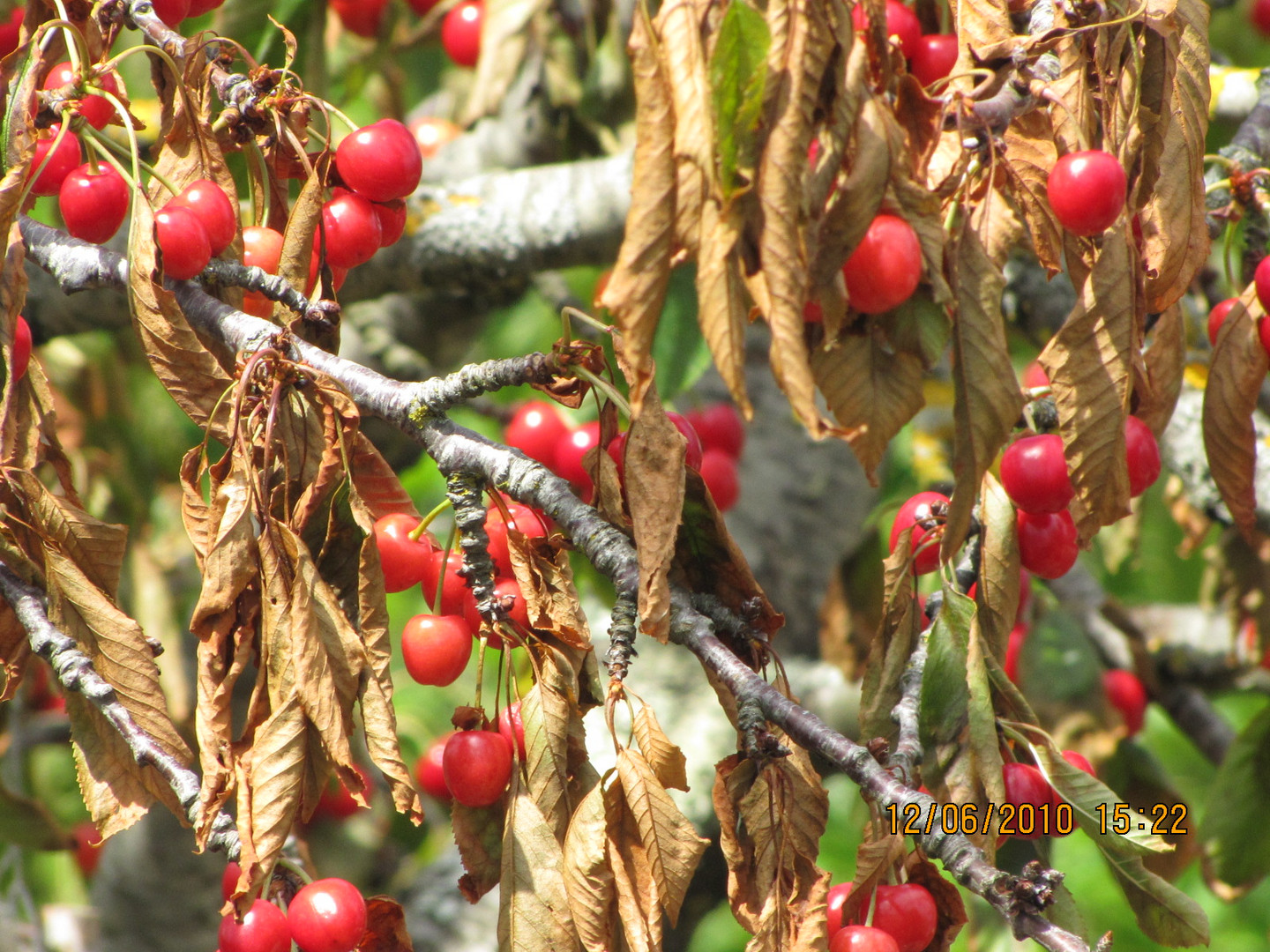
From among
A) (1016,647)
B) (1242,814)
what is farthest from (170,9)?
(1242,814)

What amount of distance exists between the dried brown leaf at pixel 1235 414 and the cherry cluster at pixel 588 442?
58 centimetres

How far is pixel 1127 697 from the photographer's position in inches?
95.0

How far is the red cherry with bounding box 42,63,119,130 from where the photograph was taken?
1.28m

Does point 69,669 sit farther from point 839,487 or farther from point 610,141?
point 839,487

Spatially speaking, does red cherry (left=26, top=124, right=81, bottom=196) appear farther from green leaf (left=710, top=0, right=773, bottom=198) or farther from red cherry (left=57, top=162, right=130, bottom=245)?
green leaf (left=710, top=0, right=773, bottom=198)

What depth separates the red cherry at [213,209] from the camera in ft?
3.93

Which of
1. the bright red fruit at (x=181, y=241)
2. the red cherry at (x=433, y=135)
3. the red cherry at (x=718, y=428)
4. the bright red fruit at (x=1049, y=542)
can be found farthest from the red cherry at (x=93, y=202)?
the red cherry at (x=433, y=135)

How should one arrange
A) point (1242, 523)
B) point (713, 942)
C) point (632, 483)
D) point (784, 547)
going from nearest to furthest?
point (632, 483), point (1242, 523), point (784, 547), point (713, 942)

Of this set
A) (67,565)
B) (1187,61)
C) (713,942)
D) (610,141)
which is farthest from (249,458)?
(713,942)

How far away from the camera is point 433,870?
2.69m

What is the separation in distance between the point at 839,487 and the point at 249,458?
220cm

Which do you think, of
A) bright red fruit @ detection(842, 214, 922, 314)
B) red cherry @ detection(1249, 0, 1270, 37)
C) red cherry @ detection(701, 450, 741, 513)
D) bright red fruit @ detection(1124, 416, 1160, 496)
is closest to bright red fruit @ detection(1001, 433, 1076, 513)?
bright red fruit @ detection(1124, 416, 1160, 496)

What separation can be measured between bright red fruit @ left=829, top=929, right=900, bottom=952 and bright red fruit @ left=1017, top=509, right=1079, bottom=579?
20.1 inches

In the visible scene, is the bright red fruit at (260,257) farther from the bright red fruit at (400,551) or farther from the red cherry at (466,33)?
the red cherry at (466,33)
